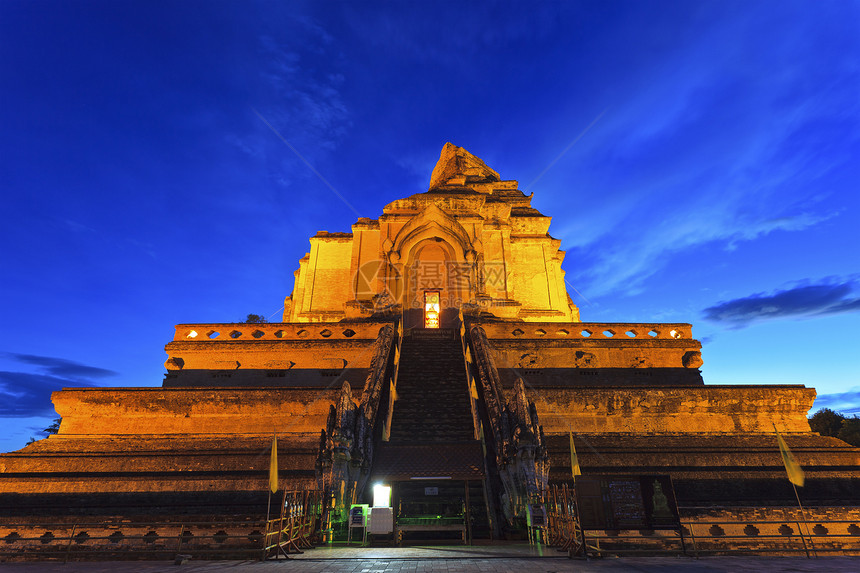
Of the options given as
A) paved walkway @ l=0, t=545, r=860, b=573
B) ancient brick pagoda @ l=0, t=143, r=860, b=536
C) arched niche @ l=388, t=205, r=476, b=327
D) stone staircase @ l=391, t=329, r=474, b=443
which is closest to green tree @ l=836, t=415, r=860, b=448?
ancient brick pagoda @ l=0, t=143, r=860, b=536

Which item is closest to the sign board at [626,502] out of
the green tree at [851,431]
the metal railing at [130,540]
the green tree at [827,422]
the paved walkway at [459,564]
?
the paved walkway at [459,564]

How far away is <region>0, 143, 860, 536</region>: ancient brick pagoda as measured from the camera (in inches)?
390

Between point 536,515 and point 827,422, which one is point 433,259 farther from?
point 827,422

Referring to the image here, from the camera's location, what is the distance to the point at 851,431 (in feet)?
133

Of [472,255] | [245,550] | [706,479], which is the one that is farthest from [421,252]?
[245,550]

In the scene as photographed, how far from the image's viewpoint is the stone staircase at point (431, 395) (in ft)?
41.0

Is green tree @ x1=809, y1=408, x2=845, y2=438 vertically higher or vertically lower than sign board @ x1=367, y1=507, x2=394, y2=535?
higher

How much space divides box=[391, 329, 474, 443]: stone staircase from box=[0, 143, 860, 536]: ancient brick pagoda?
0.06 metres

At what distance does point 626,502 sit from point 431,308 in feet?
56.9

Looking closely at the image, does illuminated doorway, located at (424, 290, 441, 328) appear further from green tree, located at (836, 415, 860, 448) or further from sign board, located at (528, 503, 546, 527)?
green tree, located at (836, 415, 860, 448)

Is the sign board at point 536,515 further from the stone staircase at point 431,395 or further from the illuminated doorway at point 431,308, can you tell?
the illuminated doorway at point 431,308

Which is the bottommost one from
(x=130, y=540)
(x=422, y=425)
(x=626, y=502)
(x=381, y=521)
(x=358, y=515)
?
(x=130, y=540)

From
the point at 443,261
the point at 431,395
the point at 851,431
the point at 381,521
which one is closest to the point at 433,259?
the point at 443,261

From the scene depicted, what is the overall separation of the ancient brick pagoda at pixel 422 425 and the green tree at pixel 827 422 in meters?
39.5
